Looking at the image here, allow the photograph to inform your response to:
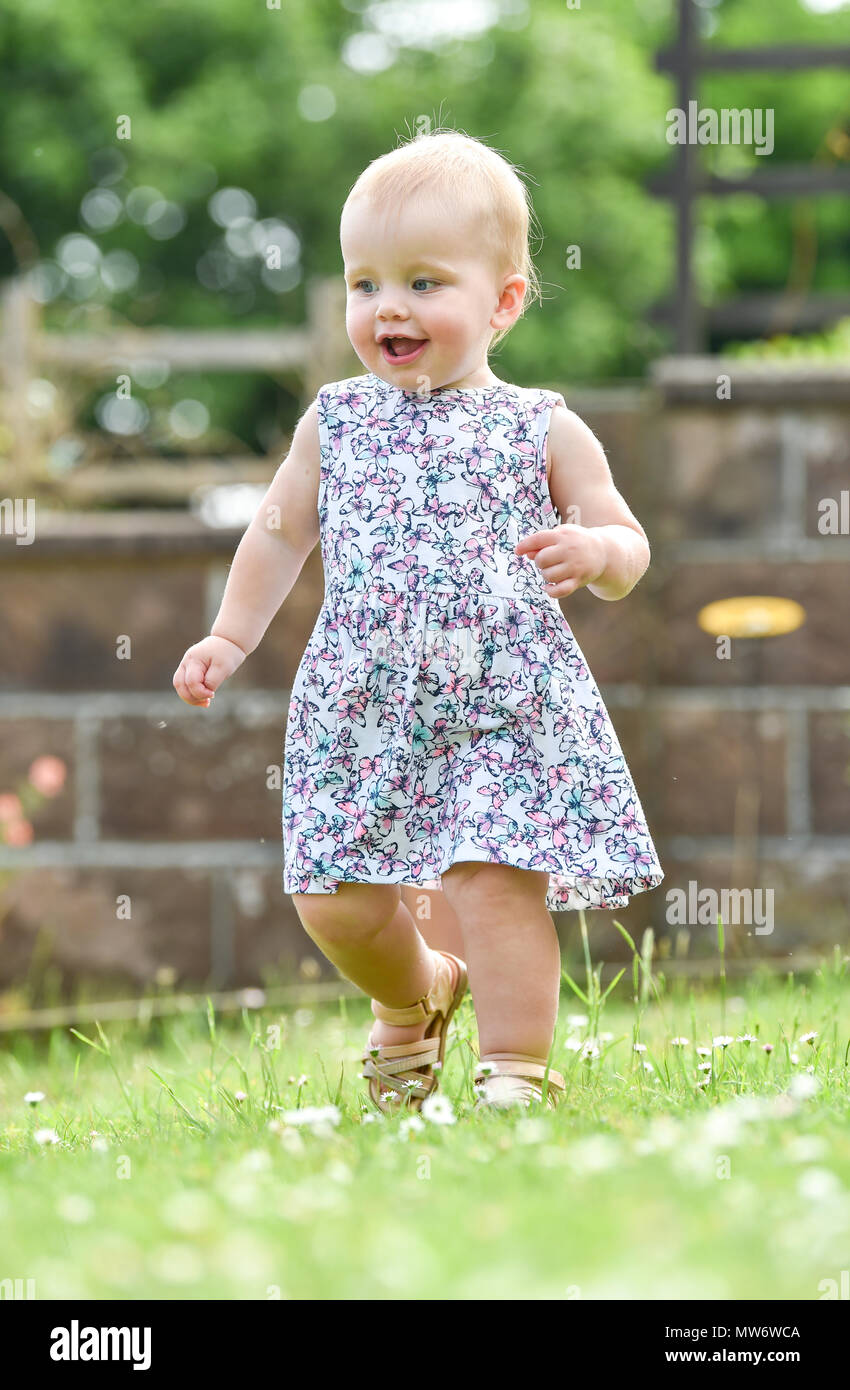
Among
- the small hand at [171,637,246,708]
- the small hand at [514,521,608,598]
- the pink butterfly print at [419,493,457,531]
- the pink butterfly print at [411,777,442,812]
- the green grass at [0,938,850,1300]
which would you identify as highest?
the pink butterfly print at [419,493,457,531]

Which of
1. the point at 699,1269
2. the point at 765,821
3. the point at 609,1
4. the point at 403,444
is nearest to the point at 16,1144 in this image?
the point at 403,444

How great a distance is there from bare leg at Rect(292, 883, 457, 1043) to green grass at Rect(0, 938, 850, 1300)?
19 cm

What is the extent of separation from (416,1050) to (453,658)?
693 mm

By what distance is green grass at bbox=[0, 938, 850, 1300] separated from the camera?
4.71 ft

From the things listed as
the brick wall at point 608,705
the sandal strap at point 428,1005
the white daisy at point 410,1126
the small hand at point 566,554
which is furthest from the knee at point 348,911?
the brick wall at point 608,705

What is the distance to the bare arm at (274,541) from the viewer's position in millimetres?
2756

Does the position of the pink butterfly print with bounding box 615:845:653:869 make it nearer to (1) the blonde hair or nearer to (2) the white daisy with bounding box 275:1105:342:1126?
(2) the white daisy with bounding box 275:1105:342:1126

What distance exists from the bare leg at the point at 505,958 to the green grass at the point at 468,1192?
6.4 inches

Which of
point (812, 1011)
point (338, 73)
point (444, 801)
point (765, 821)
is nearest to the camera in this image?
point (444, 801)

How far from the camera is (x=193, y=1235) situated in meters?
1.60

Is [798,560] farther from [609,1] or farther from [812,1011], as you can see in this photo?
[609,1]

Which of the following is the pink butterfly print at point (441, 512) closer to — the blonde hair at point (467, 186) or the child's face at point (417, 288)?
the child's face at point (417, 288)

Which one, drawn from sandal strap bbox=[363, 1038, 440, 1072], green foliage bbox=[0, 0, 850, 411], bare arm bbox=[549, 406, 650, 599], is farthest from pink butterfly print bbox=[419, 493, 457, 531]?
green foliage bbox=[0, 0, 850, 411]

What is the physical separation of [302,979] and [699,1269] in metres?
3.99
